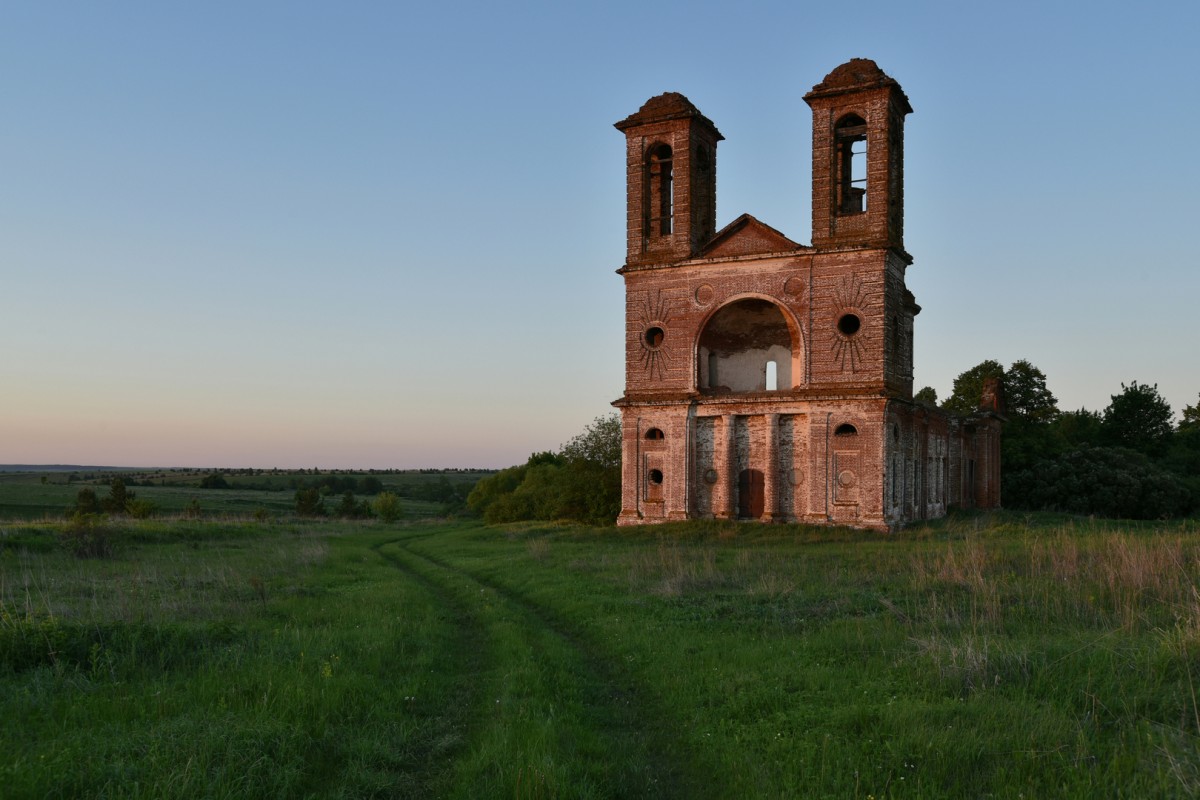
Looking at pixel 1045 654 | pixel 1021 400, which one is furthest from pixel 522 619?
pixel 1021 400

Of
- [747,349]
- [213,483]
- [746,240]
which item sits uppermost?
[746,240]

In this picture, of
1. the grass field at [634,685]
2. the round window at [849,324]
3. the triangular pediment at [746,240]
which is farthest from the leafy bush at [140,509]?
the round window at [849,324]

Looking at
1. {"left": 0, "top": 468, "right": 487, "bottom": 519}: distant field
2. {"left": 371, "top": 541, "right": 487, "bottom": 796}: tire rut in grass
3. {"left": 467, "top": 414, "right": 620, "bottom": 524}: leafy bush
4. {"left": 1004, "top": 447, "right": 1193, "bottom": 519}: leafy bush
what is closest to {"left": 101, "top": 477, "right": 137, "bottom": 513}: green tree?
{"left": 0, "top": 468, "right": 487, "bottom": 519}: distant field

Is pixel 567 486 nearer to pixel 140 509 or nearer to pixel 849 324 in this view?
pixel 849 324

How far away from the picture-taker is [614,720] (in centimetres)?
768

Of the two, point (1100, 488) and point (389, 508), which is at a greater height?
point (1100, 488)

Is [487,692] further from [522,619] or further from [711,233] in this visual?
[711,233]

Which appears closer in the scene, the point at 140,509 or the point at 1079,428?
the point at 140,509

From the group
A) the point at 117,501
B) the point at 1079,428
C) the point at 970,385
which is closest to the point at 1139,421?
the point at 1079,428

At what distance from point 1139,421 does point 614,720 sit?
5791cm

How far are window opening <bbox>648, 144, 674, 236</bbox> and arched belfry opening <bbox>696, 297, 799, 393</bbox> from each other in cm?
427

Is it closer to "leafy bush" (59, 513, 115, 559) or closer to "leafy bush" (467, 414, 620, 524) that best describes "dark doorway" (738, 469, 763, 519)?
"leafy bush" (467, 414, 620, 524)

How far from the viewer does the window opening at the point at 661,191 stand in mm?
32781

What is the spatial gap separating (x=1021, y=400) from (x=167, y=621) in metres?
51.5
